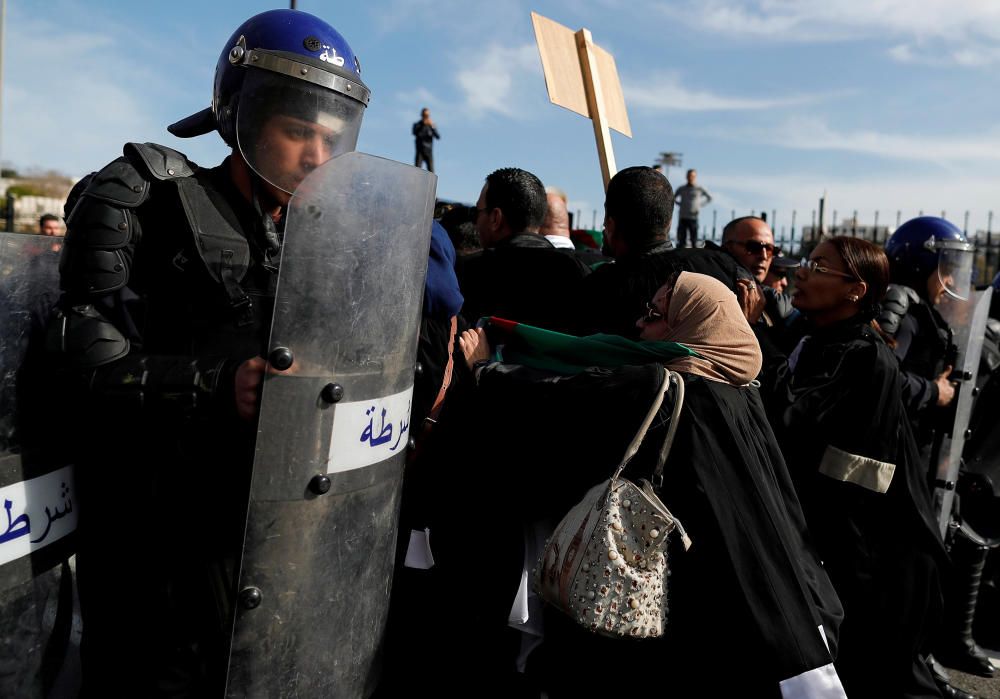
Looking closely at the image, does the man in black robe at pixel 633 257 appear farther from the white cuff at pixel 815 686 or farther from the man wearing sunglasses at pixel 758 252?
the man wearing sunglasses at pixel 758 252

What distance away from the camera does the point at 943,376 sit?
383 cm

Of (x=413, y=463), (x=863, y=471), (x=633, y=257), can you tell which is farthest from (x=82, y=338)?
(x=863, y=471)

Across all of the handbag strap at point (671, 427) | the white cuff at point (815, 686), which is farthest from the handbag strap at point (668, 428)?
the white cuff at point (815, 686)

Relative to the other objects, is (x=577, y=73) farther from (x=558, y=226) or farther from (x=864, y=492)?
(x=864, y=492)

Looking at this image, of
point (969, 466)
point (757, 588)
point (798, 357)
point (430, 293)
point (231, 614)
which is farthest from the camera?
point (969, 466)

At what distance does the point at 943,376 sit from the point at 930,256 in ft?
2.40

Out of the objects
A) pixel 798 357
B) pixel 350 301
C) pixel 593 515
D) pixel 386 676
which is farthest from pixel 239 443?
pixel 798 357

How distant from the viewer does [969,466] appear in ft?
13.4

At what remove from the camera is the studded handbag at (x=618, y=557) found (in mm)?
1979

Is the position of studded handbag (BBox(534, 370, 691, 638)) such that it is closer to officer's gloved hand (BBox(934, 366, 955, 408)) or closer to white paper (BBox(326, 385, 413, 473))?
white paper (BBox(326, 385, 413, 473))

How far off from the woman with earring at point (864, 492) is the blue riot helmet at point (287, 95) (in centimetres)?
204

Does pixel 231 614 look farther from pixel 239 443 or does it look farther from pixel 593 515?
pixel 593 515

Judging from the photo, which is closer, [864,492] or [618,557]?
[618,557]

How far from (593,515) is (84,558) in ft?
3.96
